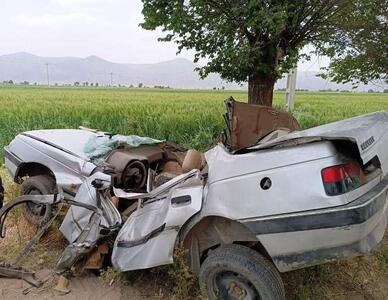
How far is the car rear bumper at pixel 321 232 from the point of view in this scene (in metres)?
2.00

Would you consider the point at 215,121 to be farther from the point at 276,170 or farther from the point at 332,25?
the point at 276,170

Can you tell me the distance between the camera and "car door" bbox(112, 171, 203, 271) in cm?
253

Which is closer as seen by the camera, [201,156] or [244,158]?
[244,158]

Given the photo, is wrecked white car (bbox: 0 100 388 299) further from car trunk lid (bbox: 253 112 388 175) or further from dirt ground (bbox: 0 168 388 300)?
dirt ground (bbox: 0 168 388 300)

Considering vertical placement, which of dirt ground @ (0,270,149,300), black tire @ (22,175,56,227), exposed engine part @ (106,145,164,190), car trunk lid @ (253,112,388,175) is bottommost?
dirt ground @ (0,270,149,300)

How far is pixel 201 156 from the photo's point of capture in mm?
3164

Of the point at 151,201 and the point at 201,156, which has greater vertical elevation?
the point at 201,156

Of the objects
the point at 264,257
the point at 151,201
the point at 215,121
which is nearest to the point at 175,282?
the point at 151,201

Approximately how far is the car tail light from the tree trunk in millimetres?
4282

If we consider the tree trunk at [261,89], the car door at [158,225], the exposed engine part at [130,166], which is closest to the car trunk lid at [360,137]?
the car door at [158,225]

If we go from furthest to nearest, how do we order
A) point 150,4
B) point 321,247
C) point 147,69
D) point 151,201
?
1. point 147,69
2. point 150,4
3. point 151,201
4. point 321,247

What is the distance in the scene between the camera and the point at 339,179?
204 centimetres

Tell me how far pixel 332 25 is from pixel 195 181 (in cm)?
435

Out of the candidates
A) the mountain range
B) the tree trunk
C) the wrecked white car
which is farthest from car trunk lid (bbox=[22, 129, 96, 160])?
the mountain range
